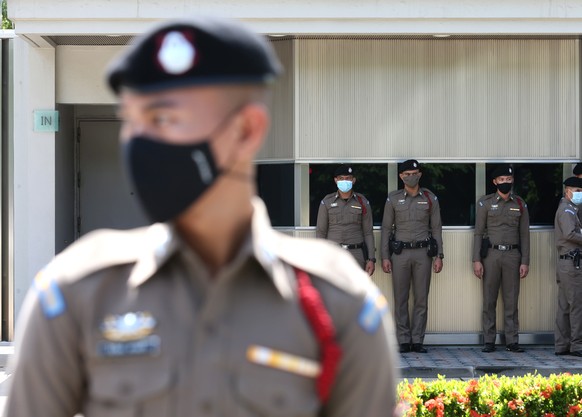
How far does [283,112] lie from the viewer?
13.1 meters

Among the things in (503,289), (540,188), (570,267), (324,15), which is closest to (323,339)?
(324,15)

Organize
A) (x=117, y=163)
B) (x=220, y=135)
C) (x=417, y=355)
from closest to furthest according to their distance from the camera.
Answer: (x=220, y=135)
(x=417, y=355)
(x=117, y=163)

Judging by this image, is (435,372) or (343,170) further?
(343,170)

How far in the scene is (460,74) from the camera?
13.1 metres

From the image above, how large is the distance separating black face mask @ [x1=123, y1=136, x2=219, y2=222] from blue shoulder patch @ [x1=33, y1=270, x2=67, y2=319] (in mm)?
225

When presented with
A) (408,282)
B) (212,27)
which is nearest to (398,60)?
(408,282)

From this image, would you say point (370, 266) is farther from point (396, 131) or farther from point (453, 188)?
point (396, 131)

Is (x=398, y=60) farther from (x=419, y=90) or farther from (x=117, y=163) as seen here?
(x=117, y=163)

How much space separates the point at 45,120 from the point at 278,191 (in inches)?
118

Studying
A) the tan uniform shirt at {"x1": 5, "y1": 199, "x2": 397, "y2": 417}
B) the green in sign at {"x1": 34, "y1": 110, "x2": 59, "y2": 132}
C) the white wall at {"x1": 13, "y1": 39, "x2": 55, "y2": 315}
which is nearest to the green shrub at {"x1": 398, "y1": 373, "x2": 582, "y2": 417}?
the tan uniform shirt at {"x1": 5, "y1": 199, "x2": 397, "y2": 417}

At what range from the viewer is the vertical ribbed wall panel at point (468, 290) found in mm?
13242

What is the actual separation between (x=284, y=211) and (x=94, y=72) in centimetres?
299

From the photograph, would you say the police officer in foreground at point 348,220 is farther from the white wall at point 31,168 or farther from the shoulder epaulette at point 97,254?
the shoulder epaulette at point 97,254

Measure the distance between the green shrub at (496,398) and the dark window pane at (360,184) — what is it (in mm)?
6174
